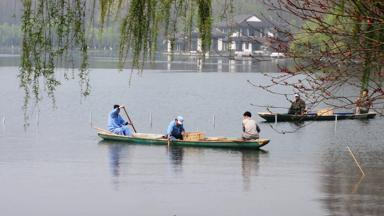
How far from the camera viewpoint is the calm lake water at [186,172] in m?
24.7

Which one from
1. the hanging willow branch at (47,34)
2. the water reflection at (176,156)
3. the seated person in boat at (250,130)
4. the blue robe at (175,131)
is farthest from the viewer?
the blue robe at (175,131)

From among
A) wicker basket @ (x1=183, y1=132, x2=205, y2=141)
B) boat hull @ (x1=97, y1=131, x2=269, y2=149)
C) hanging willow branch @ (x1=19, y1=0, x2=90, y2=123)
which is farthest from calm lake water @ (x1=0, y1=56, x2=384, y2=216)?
hanging willow branch @ (x1=19, y1=0, x2=90, y2=123)

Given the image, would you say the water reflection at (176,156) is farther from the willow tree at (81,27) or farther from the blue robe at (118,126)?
the willow tree at (81,27)

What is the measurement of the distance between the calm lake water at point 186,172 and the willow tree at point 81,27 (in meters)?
0.57

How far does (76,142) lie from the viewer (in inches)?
1746

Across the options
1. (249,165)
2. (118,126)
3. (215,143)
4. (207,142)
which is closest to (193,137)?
(207,142)

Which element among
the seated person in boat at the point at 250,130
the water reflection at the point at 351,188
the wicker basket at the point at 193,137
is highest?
the seated person in boat at the point at 250,130

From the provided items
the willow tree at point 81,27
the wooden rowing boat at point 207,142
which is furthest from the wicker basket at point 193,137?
the willow tree at point 81,27

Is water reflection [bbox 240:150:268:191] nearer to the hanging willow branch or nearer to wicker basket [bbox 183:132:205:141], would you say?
wicker basket [bbox 183:132:205:141]

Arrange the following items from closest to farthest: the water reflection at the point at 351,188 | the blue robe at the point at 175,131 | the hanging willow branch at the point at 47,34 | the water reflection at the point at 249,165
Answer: the hanging willow branch at the point at 47,34
the water reflection at the point at 351,188
the water reflection at the point at 249,165
the blue robe at the point at 175,131

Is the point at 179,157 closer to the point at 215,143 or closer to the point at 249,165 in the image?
the point at 215,143

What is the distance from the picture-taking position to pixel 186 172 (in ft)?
106

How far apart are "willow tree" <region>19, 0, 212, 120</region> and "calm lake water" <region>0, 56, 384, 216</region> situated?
0.57 metres

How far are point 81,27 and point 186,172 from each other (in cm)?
2340
